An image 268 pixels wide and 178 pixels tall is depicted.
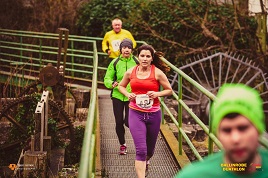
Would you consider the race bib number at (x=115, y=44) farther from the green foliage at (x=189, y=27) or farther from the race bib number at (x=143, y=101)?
the green foliage at (x=189, y=27)

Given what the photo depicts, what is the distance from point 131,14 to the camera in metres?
18.3

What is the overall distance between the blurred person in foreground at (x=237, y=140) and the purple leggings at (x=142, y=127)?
4.46 metres

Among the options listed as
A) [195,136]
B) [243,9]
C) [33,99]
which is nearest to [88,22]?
[243,9]


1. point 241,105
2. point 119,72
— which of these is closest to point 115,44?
point 119,72

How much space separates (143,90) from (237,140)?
4710 millimetres

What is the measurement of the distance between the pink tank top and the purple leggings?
5 centimetres

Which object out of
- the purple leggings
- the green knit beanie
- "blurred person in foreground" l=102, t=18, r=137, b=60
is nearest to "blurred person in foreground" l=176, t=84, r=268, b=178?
the green knit beanie

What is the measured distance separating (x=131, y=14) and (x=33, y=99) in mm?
6786

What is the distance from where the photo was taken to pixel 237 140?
2.20 metres

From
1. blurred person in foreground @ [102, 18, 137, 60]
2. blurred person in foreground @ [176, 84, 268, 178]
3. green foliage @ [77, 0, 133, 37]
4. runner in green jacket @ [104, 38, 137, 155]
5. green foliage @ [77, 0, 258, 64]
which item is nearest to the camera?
blurred person in foreground @ [176, 84, 268, 178]

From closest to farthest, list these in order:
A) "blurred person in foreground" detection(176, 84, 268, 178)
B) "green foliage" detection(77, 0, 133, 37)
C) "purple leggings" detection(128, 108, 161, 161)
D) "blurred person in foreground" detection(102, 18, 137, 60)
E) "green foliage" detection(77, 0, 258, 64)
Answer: "blurred person in foreground" detection(176, 84, 268, 178), "purple leggings" detection(128, 108, 161, 161), "blurred person in foreground" detection(102, 18, 137, 60), "green foliage" detection(77, 0, 258, 64), "green foliage" detection(77, 0, 133, 37)

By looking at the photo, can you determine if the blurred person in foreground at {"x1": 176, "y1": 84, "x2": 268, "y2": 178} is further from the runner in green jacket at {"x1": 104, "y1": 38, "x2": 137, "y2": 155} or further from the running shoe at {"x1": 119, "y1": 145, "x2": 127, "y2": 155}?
the running shoe at {"x1": 119, "y1": 145, "x2": 127, "y2": 155}

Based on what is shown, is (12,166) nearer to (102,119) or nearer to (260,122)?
(102,119)

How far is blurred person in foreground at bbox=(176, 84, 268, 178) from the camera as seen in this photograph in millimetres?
2227
